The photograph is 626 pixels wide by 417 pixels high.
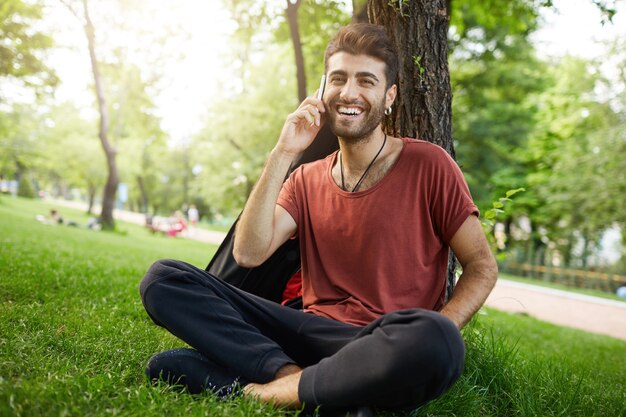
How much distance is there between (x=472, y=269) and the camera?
2717 mm

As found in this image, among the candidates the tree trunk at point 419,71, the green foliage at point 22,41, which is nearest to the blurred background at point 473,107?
the green foliage at point 22,41

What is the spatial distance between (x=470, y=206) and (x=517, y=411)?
124 centimetres

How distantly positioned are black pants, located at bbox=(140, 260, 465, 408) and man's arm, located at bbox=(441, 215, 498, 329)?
1.87 feet

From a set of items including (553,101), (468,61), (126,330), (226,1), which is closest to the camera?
(126,330)

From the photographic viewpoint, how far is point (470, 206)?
8.93ft

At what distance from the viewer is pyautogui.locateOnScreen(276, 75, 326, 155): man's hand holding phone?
302 centimetres

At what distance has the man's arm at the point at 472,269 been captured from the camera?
8.73 ft

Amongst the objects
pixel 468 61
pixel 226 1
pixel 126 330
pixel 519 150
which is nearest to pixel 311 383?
pixel 126 330

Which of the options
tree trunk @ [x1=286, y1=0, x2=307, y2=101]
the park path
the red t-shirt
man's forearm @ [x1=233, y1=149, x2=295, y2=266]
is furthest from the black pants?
the park path

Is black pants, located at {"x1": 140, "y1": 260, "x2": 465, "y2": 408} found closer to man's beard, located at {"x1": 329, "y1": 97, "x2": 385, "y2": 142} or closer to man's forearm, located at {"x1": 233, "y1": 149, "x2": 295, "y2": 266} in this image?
man's forearm, located at {"x1": 233, "y1": 149, "x2": 295, "y2": 266}

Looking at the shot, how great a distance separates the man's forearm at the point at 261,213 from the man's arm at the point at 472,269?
3.38ft

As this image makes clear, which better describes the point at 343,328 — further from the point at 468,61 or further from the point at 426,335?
the point at 468,61

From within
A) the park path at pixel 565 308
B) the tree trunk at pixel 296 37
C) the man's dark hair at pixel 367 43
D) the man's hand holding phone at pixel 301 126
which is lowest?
the park path at pixel 565 308

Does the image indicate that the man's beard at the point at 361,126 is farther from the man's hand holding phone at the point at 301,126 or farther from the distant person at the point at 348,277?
the man's hand holding phone at the point at 301,126
